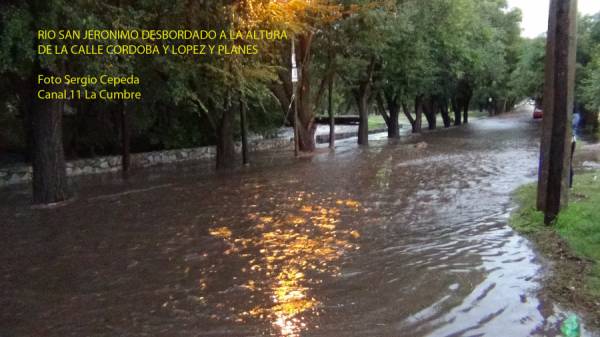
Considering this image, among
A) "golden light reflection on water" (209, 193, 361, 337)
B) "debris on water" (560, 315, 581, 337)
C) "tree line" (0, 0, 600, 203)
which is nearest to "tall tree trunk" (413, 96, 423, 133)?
"tree line" (0, 0, 600, 203)

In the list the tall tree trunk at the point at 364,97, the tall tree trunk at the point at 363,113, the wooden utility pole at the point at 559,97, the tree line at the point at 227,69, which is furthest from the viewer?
the tall tree trunk at the point at 363,113

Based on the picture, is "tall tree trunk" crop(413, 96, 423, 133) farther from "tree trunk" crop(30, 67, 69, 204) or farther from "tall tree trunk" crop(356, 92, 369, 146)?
"tree trunk" crop(30, 67, 69, 204)

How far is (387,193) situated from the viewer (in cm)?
1337

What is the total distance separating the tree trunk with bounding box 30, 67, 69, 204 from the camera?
12703mm

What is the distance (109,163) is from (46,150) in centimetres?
925

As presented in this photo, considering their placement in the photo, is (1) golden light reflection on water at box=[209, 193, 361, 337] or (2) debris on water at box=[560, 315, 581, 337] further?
(1) golden light reflection on water at box=[209, 193, 361, 337]

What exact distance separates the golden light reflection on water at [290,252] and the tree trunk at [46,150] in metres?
5.37

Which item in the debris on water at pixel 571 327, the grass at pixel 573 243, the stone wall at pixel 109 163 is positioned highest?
the grass at pixel 573 243

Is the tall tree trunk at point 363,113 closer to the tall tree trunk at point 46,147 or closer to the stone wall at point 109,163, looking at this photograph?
the stone wall at point 109,163

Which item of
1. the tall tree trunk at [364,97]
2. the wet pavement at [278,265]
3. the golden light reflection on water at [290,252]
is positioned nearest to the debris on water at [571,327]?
the wet pavement at [278,265]

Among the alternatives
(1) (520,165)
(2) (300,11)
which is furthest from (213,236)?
(2) (300,11)

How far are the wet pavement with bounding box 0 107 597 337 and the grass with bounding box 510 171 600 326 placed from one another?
0.26 m

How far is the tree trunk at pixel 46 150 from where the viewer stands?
1270cm

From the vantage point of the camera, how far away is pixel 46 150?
42.1 ft
